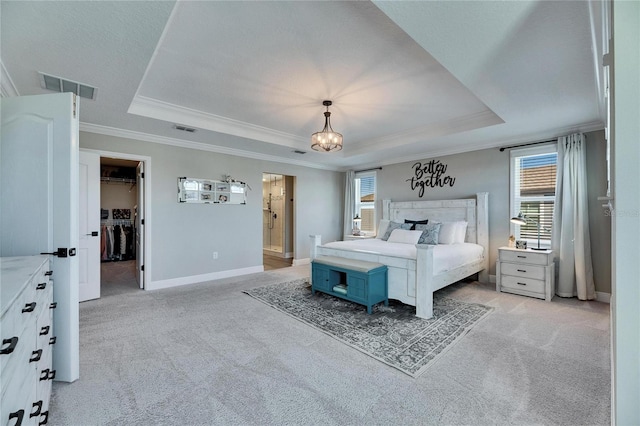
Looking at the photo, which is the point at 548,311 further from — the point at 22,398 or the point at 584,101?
the point at 22,398

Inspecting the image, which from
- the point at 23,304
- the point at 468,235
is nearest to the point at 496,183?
the point at 468,235

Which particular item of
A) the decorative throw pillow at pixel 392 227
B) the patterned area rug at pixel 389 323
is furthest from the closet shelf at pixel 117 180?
the decorative throw pillow at pixel 392 227

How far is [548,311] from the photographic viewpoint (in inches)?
127

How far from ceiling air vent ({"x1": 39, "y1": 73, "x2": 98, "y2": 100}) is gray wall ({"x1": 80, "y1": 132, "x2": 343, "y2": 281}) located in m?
1.30

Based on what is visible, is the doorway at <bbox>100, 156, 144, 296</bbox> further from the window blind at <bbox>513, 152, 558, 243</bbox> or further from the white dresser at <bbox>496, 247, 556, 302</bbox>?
the window blind at <bbox>513, 152, 558, 243</bbox>

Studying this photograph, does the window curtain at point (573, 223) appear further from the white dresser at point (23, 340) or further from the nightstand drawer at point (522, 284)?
the white dresser at point (23, 340)

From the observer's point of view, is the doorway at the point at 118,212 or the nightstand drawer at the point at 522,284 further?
the doorway at the point at 118,212

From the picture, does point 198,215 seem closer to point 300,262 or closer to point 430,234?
→ point 300,262

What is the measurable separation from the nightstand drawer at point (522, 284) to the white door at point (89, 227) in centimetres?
569

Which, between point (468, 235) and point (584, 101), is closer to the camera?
point (584, 101)

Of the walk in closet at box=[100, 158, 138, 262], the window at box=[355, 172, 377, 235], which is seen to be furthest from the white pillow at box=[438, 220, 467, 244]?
the walk in closet at box=[100, 158, 138, 262]

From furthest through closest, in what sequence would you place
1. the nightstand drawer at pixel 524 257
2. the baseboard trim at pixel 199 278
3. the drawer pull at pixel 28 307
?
the baseboard trim at pixel 199 278, the nightstand drawer at pixel 524 257, the drawer pull at pixel 28 307

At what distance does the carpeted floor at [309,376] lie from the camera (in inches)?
63.0

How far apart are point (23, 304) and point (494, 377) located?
2683mm
